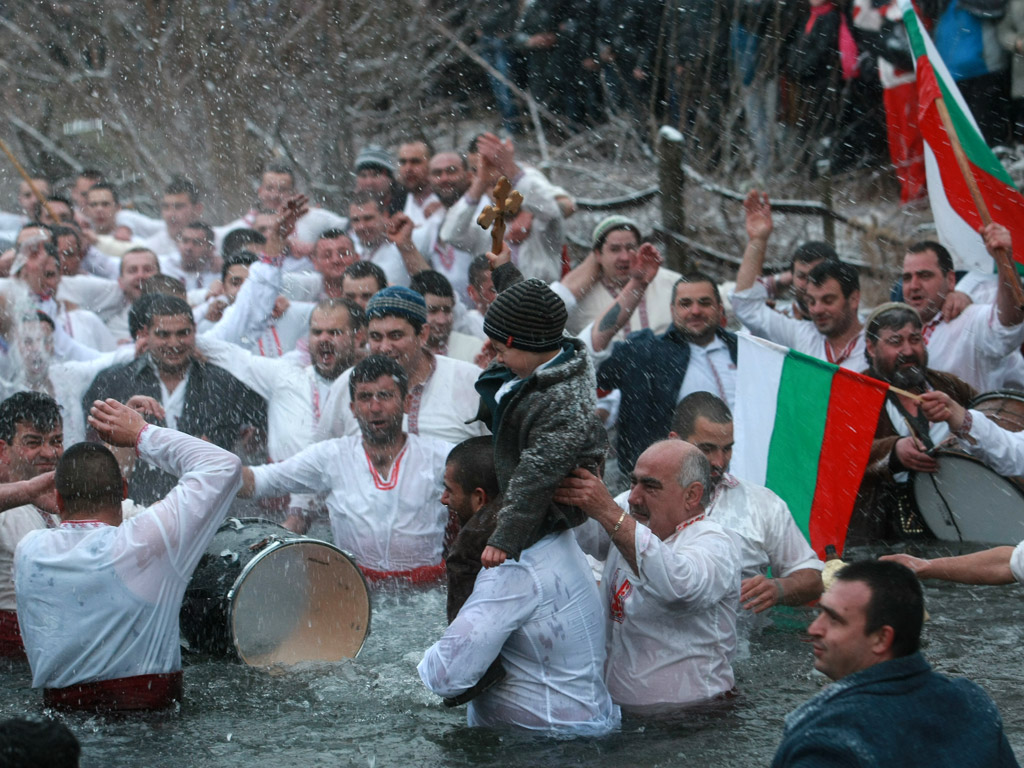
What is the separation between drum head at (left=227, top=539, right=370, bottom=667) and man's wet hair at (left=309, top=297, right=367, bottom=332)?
9.09ft

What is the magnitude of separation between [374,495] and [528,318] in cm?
303

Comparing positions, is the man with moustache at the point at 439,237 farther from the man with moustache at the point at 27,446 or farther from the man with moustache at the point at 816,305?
the man with moustache at the point at 27,446

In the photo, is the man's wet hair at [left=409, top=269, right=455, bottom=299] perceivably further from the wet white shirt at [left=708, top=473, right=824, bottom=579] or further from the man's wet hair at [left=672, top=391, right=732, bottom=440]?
the wet white shirt at [left=708, top=473, right=824, bottom=579]

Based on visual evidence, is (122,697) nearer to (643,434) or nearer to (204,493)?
(204,493)

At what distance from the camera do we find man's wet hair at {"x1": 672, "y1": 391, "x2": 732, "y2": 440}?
5943mm

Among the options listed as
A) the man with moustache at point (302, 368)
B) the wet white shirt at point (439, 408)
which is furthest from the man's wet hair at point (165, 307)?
the wet white shirt at point (439, 408)

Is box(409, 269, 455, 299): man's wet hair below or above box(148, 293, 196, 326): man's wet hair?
above

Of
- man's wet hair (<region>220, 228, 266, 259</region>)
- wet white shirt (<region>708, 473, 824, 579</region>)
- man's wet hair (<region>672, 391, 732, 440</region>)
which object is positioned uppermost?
man's wet hair (<region>220, 228, 266, 259</region>)

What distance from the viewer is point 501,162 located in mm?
8125

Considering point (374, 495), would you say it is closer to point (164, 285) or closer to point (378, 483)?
point (378, 483)

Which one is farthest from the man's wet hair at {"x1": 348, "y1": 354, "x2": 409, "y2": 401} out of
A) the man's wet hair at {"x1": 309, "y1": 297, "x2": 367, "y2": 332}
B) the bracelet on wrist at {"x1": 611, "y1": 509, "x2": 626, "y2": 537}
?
the bracelet on wrist at {"x1": 611, "y1": 509, "x2": 626, "y2": 537}

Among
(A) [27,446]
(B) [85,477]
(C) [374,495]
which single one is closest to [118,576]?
(B) [85,477]

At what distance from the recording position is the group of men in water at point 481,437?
4.31m

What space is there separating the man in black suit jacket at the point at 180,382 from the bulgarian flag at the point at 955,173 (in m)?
4.64
